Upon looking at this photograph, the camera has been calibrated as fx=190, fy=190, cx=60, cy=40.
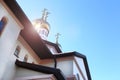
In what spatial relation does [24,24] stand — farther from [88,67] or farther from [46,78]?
[88,67]

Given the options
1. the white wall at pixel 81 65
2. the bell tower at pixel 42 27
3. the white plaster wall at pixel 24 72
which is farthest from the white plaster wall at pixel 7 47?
the bell tower at pixel 42 27

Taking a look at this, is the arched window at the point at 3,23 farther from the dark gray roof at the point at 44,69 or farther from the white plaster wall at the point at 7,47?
the dark gray roof at the point at 44,69

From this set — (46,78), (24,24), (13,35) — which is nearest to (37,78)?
(46,78)

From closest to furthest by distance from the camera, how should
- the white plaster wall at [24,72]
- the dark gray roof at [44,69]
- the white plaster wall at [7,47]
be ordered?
the white plaster wall at [7,47]
the dark gray roof at [44,69]
the white plaster wall at [24,72]

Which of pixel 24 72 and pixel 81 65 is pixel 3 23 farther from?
pixel 81 65

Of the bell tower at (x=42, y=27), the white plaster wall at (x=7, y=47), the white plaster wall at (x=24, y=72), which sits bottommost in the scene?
the white plaster wall at (x=24, y=72)

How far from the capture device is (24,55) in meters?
12.9

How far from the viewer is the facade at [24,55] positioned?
10.2 m

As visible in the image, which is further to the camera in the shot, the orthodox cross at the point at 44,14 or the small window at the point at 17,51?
the orthodox cross at the point at 44,14

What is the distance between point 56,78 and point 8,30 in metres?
3.75

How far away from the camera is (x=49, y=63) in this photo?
49.2ft

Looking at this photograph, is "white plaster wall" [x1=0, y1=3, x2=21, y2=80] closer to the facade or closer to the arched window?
the facade

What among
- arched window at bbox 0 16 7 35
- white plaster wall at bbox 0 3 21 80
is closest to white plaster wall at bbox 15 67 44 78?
white plaster wall at bbox 0 3 21 80

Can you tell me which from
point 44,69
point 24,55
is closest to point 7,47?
point 44,69
